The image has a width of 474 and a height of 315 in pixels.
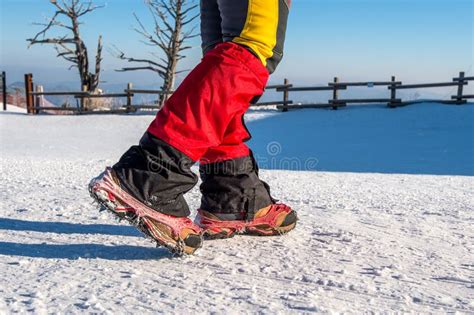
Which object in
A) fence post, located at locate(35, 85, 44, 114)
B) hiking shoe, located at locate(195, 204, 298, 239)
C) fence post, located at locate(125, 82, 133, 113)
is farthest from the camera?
fence post, located at locate(35, 85, 44, 114)

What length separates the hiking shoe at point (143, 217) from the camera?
81 cm

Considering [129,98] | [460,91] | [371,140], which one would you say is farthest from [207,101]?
[129,98]

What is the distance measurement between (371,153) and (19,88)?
50.0 ft

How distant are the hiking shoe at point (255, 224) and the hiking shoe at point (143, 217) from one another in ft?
0.42

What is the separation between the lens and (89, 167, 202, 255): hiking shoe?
2.67 feet

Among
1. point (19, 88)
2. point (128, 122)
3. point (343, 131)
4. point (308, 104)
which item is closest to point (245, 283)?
point (343, 131)

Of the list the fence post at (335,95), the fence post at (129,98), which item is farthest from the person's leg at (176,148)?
the fence post at (129,98)

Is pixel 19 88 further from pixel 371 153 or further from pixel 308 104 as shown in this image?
pixel 371 153

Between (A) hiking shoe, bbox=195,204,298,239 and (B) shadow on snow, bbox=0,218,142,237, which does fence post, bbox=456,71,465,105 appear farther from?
(B) shadow on snow, bbox=0,218,142,237

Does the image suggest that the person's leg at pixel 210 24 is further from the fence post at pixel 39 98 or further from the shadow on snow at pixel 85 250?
the fence post at pixel 39 98

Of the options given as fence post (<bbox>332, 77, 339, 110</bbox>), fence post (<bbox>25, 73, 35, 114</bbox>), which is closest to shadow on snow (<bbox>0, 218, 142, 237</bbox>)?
fence post (<bbox>332, 77, 339, 110</bbox>)

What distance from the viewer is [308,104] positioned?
14461mm

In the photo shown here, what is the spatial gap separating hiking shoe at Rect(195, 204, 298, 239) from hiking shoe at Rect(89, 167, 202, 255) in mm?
128

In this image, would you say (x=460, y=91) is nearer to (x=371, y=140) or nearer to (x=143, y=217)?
(x=371, y=140)
